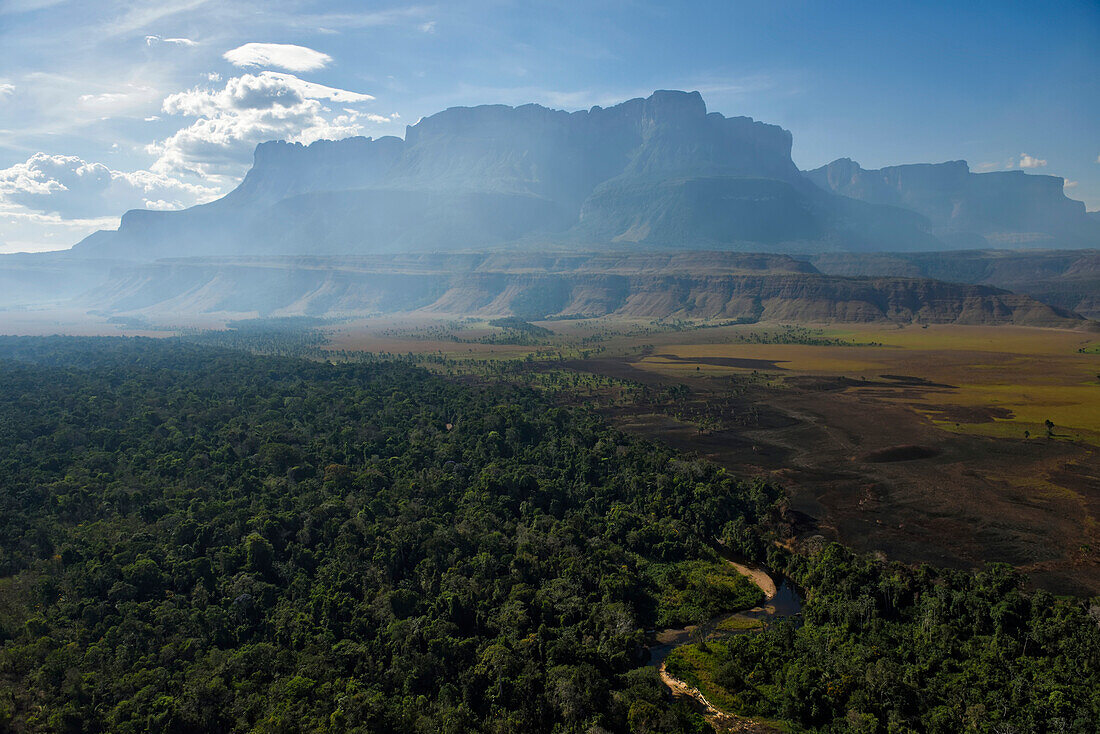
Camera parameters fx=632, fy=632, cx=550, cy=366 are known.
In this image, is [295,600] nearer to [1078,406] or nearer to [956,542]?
[956,542]

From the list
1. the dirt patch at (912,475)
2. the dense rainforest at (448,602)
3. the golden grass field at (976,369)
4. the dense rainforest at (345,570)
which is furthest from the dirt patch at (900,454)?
the dense rainforest at (345,570)

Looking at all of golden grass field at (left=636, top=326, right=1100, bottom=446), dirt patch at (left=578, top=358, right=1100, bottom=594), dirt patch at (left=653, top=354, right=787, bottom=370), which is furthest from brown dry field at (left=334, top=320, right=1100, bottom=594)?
dirt patch at (left=653, top=354, right=787, bottom=370)

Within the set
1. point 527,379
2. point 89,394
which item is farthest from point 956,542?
point 89,394

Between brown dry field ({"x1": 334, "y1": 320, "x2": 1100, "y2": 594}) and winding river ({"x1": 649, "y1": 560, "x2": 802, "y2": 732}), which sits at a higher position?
brown dry field ({"x1": 334, "y1": 320, "x2": 1100, "y2": 594})

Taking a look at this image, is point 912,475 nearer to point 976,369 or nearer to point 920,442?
point 920,442

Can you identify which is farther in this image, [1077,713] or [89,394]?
[89,394]

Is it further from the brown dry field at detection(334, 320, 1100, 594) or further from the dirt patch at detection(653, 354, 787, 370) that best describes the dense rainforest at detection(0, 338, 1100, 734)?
the dirt patch at detection(653, 354, 787, 370)
